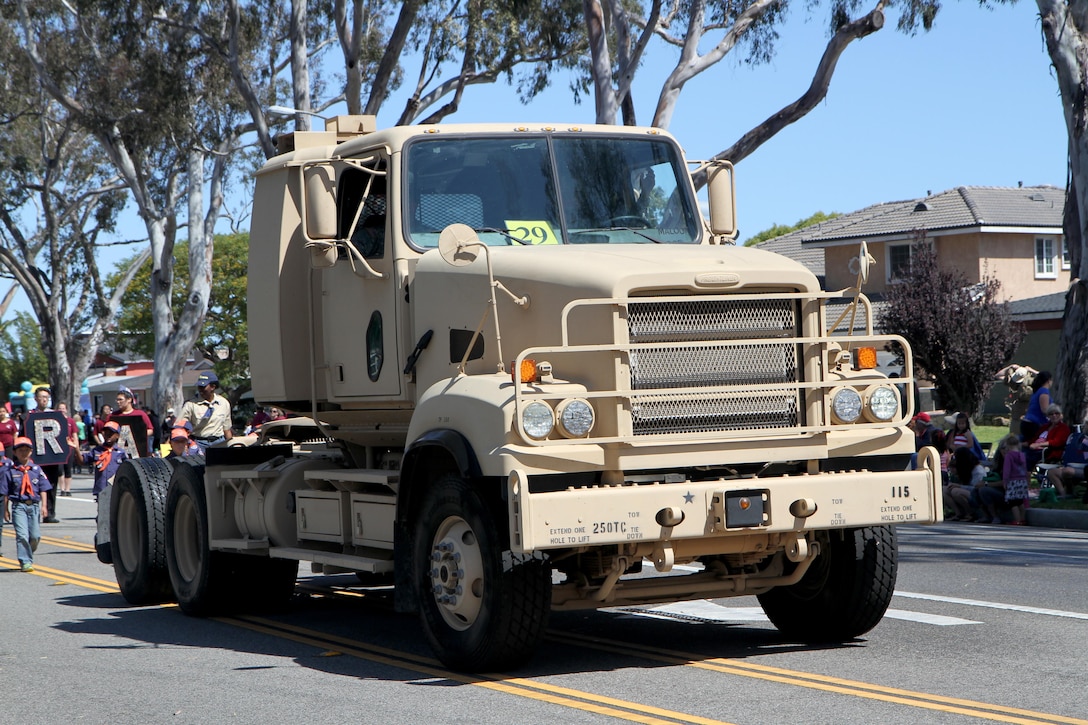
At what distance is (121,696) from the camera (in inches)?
308

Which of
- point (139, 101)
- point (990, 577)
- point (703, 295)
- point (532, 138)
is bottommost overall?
point (990, 577)

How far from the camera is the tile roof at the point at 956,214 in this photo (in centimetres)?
4712

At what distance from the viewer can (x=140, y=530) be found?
11977 millimetres

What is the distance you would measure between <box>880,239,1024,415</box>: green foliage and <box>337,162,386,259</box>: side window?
1233 inches

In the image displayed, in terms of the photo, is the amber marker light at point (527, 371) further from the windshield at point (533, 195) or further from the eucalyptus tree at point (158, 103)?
the eucalyptus tree at point (158, 103)

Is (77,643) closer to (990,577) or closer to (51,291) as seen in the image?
(990,577)

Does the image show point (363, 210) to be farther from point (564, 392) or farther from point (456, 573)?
point (456, 573)

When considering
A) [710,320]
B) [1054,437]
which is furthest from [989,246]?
[710,320]

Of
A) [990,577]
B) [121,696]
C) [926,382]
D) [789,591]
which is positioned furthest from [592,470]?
[926,382]

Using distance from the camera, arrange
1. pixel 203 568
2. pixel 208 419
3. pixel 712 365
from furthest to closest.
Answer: pixel 208 419 → pixel 203 568 → pixel 712 365

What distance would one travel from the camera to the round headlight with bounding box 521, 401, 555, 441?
7406mm

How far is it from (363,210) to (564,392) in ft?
8.12

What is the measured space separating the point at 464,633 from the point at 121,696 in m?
1.83

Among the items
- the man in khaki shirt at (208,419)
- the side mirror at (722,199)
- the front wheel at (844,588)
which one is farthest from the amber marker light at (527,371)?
the man in khaki shirt at (208,419)
